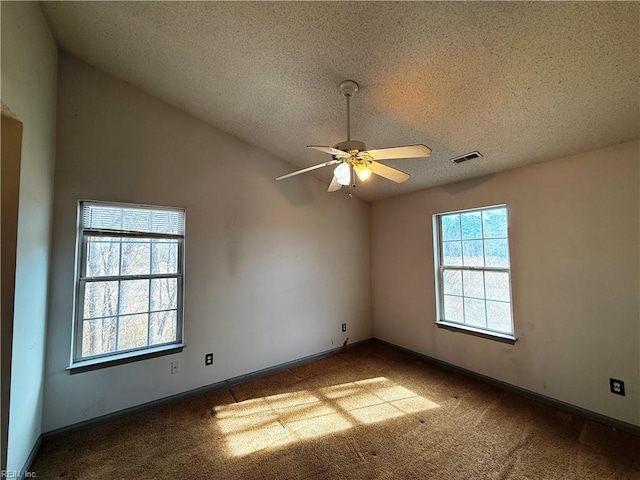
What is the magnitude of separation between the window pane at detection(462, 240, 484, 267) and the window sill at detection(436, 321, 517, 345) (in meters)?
0.76

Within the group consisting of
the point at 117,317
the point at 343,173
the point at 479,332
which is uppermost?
the point at 343,173

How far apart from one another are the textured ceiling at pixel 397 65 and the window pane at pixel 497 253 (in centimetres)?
87

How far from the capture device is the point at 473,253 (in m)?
3.30

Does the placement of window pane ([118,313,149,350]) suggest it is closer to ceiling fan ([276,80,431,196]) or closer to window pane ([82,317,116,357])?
window pane ([82,317,116,357])

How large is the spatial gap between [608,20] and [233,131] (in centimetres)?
307

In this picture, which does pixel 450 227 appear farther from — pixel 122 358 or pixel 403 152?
pixel 122 358

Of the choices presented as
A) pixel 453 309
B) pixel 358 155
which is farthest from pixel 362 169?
pixel 453 309

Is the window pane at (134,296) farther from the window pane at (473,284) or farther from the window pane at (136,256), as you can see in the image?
the window pane at (473,284)

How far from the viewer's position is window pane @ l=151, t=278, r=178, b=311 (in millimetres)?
2719

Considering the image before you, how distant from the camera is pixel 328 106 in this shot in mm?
2453

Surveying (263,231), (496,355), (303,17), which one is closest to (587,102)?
(303,17)

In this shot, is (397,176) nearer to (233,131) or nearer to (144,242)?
(233,131)

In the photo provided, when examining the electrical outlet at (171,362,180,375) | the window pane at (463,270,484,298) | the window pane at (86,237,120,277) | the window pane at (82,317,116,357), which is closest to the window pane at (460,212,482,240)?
the window pane at (463,270,484,298)

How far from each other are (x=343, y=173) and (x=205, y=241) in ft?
5.99
